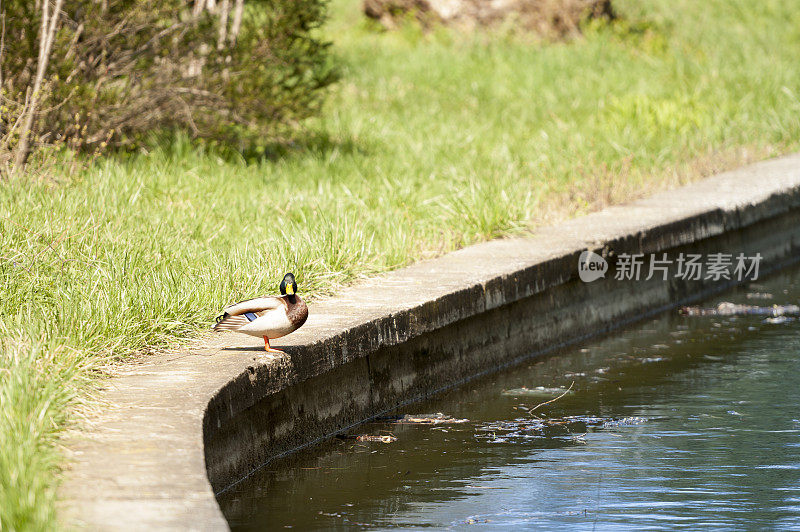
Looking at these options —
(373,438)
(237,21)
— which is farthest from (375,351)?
(237,21)

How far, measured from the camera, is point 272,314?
5.26m

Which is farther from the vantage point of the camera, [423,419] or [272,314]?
[423,419]

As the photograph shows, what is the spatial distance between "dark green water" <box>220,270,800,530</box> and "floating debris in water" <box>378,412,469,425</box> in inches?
3.2

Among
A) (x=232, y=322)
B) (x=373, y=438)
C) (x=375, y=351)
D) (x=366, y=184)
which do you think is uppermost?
(x=366, y=184)

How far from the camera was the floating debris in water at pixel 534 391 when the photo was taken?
22.7ft

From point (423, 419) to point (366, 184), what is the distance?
3777 millimetres

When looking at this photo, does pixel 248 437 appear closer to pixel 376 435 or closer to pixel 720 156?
pixel 376 435

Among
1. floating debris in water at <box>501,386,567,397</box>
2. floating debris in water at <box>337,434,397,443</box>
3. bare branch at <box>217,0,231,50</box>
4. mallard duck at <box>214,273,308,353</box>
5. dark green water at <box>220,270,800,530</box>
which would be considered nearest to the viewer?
dark green water at <box>220,270,800,530</box>

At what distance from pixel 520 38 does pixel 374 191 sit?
921 cm

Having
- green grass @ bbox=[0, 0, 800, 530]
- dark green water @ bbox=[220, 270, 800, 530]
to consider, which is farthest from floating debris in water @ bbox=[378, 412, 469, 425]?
green grass @ bbox=[0, 0, 800, 530]

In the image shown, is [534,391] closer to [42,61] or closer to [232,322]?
[232,322]

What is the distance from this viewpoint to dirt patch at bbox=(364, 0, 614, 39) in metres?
18.4

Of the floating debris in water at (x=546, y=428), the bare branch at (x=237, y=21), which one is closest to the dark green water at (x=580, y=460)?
the floating debris in water at (x=546, y=428)

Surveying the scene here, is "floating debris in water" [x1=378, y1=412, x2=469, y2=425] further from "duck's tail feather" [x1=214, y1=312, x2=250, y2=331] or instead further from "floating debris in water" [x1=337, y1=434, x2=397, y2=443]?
"duck's tail feather" [x1=214, y1=312, x2=250, y2=331]
